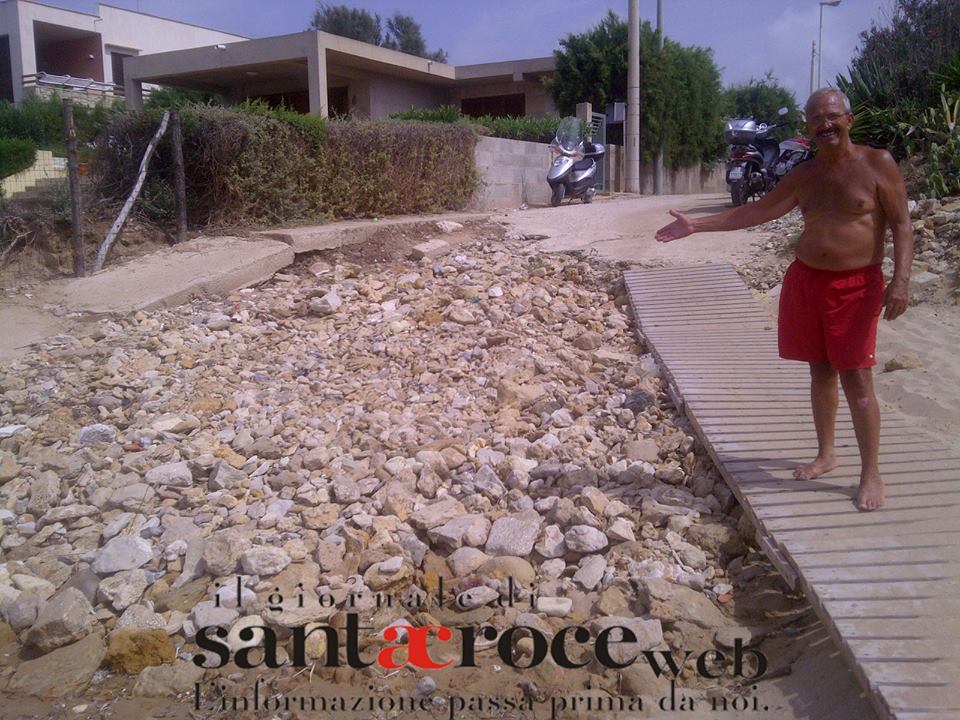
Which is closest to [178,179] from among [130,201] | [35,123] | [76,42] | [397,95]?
[130,201]

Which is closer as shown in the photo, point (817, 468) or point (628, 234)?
point (817, 468)

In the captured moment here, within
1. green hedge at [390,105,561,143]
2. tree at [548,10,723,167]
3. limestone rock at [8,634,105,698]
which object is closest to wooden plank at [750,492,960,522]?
limestone rock at [8,634,105,698]

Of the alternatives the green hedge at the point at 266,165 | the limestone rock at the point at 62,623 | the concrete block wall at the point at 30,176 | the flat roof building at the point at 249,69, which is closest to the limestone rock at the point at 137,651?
the limestone rock at the point at 62,623

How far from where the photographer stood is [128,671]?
11.2 ft

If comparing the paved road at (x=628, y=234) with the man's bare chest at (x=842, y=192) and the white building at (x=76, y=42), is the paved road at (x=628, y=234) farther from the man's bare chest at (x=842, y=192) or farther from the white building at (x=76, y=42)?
the white building at (x=76, y=42)

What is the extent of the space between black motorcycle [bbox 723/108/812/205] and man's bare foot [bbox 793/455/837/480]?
24.4 ft

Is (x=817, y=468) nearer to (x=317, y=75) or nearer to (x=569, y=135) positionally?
(x=569, y=135)

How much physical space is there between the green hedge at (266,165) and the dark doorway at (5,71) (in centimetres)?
1631

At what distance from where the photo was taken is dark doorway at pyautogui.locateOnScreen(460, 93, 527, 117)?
23.7 meters

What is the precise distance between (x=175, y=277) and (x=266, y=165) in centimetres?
206

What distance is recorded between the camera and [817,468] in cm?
382

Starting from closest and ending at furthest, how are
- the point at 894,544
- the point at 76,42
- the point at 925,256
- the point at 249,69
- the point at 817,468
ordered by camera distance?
the point at 894,544 < the point at 817,468 < the point at 925,256 < the point at 249,69 < the point at 76,42

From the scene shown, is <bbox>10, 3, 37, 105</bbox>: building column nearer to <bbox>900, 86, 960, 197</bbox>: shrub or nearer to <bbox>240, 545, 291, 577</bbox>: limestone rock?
<bbox>900, 86, 960, 197</bbox>: shrub

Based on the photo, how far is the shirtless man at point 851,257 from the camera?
11.5 feet
